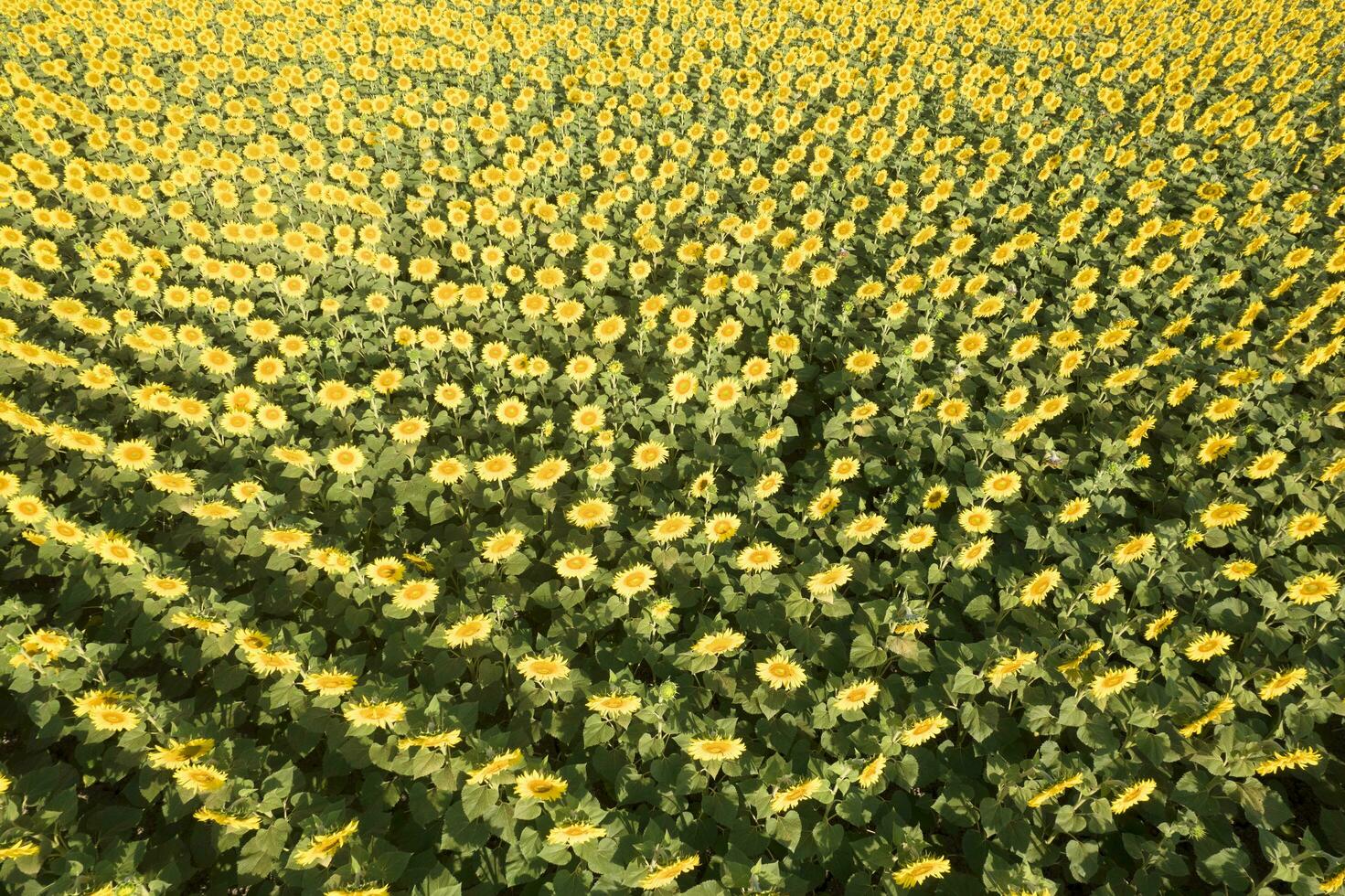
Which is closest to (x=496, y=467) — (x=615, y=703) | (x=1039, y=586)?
(x=615, y=703)

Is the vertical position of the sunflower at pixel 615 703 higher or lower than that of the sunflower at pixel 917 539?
lower

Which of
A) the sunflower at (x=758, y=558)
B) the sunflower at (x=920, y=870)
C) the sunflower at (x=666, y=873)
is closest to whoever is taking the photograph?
the sunflower at (x=666, y=873)

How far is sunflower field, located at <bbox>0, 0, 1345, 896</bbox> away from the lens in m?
4.24

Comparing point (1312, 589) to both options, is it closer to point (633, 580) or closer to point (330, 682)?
point (633, 580)

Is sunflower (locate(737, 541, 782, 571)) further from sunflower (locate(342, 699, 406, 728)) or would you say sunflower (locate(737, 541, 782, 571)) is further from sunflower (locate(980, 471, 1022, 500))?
sunflower (locate(342, 699, 406, 728))

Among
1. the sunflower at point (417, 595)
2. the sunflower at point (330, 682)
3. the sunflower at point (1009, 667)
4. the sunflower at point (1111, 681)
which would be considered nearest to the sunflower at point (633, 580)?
the sunflower at point (417, 595)

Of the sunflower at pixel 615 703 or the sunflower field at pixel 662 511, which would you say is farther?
the sunflower at pixel 615 703

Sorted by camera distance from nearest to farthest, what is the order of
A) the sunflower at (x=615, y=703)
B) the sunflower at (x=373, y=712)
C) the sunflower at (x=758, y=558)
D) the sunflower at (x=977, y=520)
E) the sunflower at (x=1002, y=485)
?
1. the sunflower at (x=373, y=712)
2. the sunflower at (x=615, y=703)
3. the sunflower at (x=758, y=558)
4. the sunflower at (x=977, y=520)
5. the sunflower at (x=1002, y=485)

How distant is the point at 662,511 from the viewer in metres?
5.75

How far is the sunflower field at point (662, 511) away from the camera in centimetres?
424

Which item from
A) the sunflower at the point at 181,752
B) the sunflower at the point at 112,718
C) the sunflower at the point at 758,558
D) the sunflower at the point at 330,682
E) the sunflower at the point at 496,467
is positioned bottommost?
the sunflower at the point at 112,718

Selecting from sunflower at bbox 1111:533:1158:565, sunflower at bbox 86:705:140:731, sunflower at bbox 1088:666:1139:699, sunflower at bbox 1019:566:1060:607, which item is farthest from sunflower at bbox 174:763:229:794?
sunflower at bbox 1111:533:1158:565

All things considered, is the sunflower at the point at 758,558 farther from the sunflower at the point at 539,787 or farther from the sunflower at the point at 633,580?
the sunflower at the point at 539,787

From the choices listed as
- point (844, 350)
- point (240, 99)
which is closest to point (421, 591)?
point (844, 350)
